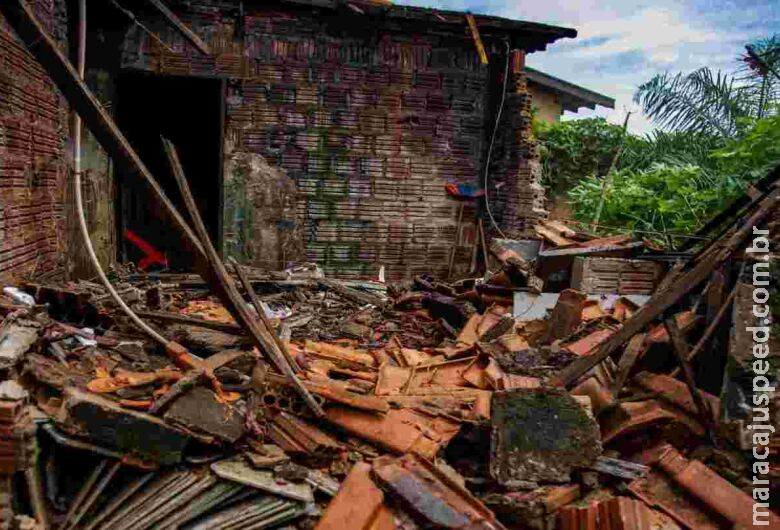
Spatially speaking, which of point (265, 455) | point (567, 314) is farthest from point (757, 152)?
point (265, 455)

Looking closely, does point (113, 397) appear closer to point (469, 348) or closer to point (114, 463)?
point (114, 463)

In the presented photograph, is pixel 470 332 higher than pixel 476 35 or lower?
lower

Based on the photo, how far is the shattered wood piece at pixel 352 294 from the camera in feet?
27.5

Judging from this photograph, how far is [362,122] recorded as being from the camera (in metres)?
9.91

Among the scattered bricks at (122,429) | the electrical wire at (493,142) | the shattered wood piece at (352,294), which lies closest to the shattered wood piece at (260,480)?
the scattered bricks at (122,429)

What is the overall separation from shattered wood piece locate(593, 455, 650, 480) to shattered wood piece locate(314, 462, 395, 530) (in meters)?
1.37

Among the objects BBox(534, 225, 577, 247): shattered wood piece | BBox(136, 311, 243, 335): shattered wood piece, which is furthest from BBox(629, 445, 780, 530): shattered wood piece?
BBox(534, 225, 577, 247): shattered wood piece

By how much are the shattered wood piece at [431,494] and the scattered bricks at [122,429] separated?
115cm

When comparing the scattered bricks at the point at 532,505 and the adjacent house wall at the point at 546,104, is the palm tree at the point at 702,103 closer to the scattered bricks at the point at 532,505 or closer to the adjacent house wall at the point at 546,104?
the adjacent house wall at the point at 546,104

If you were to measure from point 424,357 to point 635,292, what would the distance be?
2.72 metres

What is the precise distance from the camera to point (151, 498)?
10.1 feet

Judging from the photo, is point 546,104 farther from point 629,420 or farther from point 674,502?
point 674,502

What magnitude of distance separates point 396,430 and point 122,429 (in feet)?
5.35

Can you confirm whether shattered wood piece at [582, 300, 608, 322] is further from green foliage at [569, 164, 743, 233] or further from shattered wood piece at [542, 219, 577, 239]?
green foliage at [569, 164, 743, 233]
